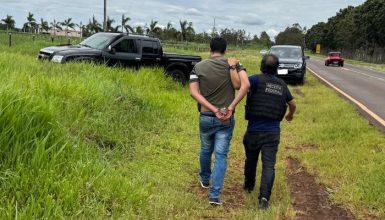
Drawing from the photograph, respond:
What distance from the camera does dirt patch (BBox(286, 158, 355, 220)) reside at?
5.20m

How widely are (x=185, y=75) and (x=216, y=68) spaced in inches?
442

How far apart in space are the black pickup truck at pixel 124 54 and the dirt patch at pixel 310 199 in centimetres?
827

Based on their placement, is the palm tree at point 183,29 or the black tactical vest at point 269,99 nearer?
the black tactical vest at point 269,99

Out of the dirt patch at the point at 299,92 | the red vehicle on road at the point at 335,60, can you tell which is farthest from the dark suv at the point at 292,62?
the red vehicle on road at the point at 335,60

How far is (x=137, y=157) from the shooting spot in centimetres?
669

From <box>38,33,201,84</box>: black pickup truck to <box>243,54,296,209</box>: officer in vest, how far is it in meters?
8.59

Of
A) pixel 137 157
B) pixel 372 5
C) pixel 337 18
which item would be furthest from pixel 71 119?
pixel 337 18

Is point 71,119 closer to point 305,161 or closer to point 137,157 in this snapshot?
point 137,157

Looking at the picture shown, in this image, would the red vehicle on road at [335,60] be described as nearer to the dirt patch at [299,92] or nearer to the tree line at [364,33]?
the tree line at [364,33]

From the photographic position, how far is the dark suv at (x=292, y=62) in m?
20.5

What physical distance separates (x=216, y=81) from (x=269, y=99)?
0.64 m

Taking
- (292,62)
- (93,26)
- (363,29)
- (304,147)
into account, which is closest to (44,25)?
(93,26)

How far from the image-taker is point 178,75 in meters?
16.3

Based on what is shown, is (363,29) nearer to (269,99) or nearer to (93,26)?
(93,26)
